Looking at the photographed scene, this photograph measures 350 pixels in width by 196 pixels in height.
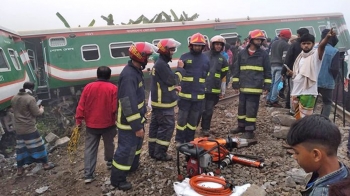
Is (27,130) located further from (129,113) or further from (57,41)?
(57,41)

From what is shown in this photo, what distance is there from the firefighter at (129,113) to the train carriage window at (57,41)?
694 cm

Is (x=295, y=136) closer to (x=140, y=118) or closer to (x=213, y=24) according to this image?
(x=140, y=118)

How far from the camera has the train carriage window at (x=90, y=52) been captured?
1013cm

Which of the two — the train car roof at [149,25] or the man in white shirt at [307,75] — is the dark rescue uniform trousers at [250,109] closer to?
the man in white shirt at [307,75]

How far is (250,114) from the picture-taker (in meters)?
5.15

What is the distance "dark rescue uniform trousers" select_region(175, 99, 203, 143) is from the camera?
16.3 feet

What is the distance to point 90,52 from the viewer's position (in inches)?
403

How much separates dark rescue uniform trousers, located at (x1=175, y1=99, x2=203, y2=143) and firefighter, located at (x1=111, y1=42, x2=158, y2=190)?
1152 millimetres

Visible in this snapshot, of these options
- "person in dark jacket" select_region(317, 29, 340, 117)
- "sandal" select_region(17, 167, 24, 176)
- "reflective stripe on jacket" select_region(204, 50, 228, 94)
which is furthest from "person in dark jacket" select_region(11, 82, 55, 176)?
"person in dark jacket" select_region(317, 29, 340, 117)

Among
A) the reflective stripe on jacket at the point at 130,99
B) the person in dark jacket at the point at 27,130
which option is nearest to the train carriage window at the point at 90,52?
the person in dark jacket at the point at 27,130

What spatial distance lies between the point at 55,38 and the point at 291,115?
308 inches

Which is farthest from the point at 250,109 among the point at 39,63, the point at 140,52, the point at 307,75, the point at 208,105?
the point at 39,63

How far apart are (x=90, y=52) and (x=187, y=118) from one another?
638 centimetres

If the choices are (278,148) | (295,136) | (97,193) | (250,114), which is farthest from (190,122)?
(295,136)
